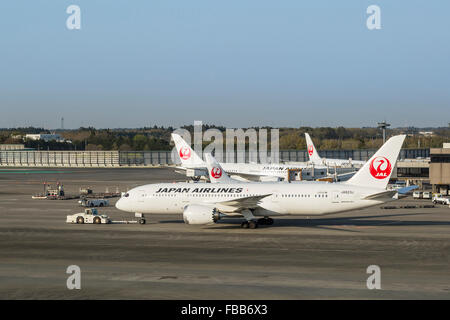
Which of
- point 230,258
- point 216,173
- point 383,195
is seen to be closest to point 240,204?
point 383,195

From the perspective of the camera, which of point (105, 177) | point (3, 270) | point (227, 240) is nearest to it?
point (3, 270)

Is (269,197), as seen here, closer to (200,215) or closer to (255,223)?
(255,223)

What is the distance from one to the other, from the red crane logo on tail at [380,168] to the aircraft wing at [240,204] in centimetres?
939

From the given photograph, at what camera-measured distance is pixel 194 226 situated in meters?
58.1

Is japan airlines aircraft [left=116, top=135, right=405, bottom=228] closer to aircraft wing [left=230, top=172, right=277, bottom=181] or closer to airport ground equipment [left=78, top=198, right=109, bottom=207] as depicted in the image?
airport ground equipment [left=78, top=198, right=109, bottom=207]

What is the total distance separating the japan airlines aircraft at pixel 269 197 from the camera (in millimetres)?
54125

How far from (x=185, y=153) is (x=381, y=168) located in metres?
49.9

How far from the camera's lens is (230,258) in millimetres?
41781

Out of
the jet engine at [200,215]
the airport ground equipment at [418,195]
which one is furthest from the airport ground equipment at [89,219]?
the airport ground equipment at [418,195]

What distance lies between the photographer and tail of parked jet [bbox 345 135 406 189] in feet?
181
